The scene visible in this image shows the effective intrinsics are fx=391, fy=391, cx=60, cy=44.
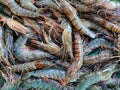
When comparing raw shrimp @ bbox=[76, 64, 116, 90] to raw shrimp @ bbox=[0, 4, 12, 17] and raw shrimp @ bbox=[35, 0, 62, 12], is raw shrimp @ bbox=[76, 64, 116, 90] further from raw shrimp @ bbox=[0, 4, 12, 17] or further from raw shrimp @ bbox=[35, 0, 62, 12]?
raw shrimp @ bbox=[0, 4, 12, 17]

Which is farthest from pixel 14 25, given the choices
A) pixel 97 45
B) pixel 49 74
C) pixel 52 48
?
pixel 97 45

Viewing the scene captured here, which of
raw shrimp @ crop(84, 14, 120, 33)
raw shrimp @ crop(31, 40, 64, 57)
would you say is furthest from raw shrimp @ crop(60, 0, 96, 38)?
raw shrimp @ crop(31, 40, 64, 57)

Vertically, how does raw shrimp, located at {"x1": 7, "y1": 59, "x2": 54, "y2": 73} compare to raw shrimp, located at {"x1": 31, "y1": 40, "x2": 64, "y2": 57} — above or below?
below

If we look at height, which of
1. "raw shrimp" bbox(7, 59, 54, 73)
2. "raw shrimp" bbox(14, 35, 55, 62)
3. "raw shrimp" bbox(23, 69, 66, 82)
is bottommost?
"raw shrimp" bbox(23, 69, 66, 82)

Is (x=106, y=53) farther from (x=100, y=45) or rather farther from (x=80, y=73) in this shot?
(x=80, y=73)

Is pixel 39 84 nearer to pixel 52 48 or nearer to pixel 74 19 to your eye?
pixel 52 48

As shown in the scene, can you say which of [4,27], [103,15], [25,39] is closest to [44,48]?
[25,39]

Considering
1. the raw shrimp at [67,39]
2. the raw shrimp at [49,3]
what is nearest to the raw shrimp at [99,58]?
the raw shrimp at [67,39]
